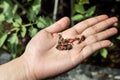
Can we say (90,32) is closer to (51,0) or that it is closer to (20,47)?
(20,47)

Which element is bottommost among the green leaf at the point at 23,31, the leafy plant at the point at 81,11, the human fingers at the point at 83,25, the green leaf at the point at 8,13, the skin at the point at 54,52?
the skin at the point at 54,52

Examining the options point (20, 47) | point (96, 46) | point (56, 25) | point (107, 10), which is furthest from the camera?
point (107, 10)

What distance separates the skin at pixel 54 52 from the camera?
2338 millimetres

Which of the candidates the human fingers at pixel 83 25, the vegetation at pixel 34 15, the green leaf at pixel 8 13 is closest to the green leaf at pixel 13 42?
the vegetation at pixel 34 15

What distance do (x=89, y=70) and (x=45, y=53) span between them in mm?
963

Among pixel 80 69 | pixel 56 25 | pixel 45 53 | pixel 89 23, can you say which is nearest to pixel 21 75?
pixel 45 53

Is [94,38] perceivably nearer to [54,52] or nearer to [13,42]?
[54,52]

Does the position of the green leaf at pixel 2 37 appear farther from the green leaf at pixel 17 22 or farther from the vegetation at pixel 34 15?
the green leaf at pixel 17 22

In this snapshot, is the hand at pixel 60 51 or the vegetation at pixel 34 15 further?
the vegetation at pixel 34 15

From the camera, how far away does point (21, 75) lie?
2.47m

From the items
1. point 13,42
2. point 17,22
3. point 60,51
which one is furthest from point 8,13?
point 60,51

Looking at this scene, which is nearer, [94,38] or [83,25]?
[94,38]

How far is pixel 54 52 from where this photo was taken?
2426 mm

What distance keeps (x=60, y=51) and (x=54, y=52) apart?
0.14ft
